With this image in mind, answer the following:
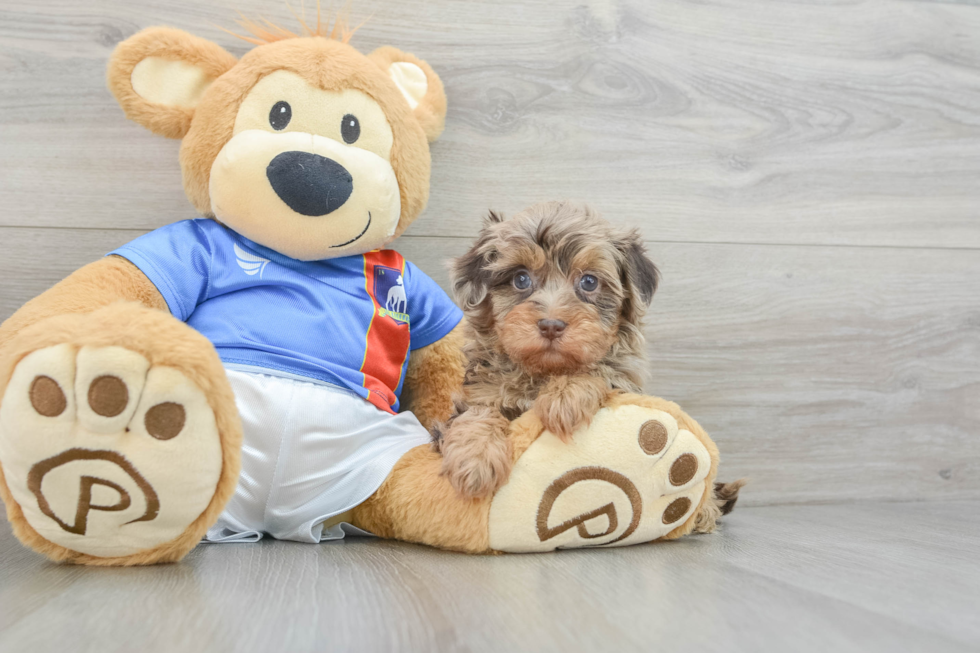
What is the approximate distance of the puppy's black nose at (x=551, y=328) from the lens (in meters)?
1.27

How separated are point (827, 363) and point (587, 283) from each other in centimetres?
108

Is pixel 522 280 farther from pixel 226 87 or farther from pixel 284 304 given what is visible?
pixel 226 87

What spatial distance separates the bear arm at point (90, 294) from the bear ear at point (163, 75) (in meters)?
0.34

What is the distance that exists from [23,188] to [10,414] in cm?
96

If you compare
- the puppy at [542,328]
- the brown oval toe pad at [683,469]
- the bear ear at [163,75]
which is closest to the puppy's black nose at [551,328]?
the puppy at [542,328]

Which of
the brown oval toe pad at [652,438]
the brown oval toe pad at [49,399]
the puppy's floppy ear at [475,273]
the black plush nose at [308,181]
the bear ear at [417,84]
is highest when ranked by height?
the bear ear at [417,84]

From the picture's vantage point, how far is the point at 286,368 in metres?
1.41

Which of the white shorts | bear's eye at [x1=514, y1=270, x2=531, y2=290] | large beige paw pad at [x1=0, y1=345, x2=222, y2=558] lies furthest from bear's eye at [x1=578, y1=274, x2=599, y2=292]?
large beige paw pad at [x1=0, y1=345, x2=222, y2=558]

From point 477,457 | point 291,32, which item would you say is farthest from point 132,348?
point 291,32

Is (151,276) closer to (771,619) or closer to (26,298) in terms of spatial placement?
(26,298)

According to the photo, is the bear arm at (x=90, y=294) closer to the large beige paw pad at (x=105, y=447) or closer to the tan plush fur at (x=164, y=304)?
the tan plush fur at (x=164, y=304)

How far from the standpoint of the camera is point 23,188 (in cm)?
171

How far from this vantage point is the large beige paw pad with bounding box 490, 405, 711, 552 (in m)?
1.27

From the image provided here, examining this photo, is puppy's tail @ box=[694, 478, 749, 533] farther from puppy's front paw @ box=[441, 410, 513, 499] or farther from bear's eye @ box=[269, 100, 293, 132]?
bear's eye @ box=[269, 100, 293, 132]
